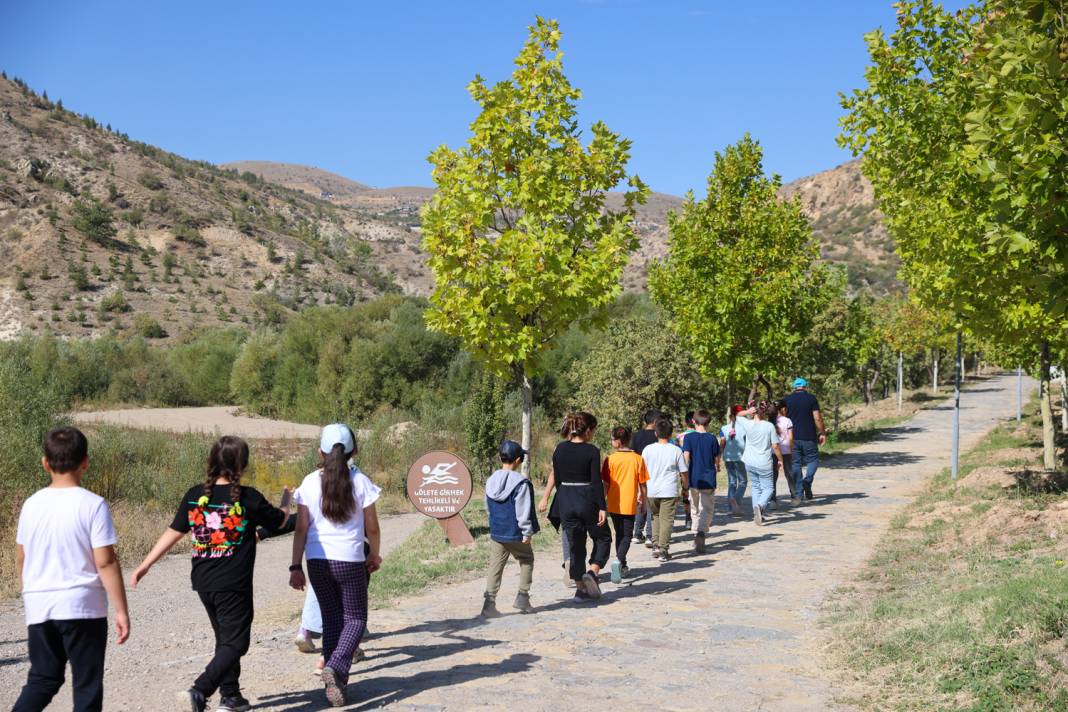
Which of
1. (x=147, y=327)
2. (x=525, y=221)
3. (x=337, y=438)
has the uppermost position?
(x=147, y=327)

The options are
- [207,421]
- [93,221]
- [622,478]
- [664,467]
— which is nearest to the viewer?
[622,478]

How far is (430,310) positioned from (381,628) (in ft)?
16.4

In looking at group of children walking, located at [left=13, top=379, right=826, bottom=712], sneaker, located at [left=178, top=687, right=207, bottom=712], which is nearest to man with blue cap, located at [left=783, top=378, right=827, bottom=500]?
group of children walking, located at [left=13, top=379, right=826, bottom=712]

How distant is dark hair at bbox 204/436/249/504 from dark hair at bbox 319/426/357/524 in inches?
23.7

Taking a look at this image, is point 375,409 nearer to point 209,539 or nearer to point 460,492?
point 460,492

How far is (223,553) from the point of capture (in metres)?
5.88

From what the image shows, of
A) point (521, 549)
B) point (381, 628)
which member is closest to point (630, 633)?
point (521, 549)

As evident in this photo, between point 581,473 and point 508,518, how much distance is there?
1023 millimetres

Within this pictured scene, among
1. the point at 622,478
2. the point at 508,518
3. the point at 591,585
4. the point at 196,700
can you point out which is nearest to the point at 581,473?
the point at 622,478

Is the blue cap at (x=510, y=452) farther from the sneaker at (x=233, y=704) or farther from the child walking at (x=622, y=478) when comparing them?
the sneaker at (x=233, y=704)

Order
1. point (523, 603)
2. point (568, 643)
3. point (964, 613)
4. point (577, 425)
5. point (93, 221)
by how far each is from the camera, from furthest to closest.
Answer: point (93, 221) < point (577, 425) < point (523, 603) < point (568, 643) < point (964, 613)

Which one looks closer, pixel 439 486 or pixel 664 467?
pixel 664 467

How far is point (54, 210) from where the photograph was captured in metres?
69.4

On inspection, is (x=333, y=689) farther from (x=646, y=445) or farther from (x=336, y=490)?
(x=646, y=445)
